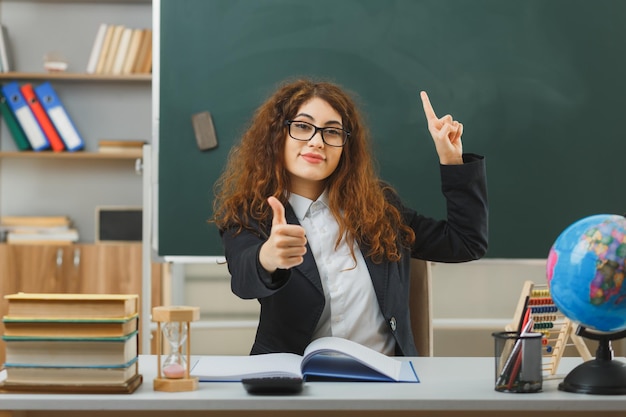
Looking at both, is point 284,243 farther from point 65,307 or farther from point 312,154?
point 312,154

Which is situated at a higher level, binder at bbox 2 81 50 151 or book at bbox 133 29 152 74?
book at bbox 133 29 152 74

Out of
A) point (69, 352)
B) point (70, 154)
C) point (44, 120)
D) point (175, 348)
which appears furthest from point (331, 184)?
point (44, 120)

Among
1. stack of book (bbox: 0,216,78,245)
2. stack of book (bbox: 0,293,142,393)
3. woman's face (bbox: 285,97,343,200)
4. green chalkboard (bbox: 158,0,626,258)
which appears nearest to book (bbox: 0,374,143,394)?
stack of book (bbox: 0,293,142,393)

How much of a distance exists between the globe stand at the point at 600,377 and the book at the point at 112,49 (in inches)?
137

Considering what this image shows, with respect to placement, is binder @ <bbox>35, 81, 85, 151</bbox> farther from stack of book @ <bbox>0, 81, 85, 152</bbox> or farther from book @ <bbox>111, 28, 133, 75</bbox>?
book @ <bbox>111, 28, 133, 75</bbox>

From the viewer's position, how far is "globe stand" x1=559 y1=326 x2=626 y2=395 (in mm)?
1315

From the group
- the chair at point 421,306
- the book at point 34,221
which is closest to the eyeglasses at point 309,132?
the chair at point 421,306

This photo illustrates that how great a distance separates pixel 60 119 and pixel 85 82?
31 centimetres

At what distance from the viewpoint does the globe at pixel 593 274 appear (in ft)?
4.20

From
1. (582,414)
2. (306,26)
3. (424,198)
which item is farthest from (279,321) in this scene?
(306,26)

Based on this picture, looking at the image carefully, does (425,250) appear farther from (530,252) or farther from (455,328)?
(455,328)

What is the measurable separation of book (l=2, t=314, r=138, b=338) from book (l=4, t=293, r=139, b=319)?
12 millimetres

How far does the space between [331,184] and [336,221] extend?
0.11m

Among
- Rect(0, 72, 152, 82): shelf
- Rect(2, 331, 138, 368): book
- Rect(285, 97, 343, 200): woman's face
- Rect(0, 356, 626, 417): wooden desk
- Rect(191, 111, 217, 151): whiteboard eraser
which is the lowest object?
Rect(0, 356, 626, 417): wooden desk
